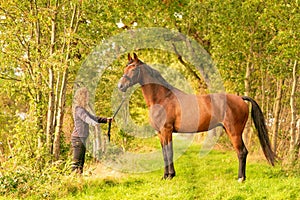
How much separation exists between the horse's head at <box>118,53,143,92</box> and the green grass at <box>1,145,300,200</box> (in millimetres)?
2231

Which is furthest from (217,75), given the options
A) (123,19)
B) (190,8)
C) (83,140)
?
(83,140)

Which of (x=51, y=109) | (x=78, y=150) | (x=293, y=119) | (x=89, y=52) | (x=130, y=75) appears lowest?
(x=78, y=150)

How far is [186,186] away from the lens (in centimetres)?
816

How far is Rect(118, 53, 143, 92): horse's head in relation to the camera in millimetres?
8742

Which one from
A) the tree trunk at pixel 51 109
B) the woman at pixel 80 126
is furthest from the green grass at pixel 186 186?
the tree trunk at pixel 51 109

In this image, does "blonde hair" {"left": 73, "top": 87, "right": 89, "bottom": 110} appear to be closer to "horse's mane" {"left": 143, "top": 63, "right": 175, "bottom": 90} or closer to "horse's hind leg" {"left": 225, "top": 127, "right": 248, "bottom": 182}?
"horse's mane" {"left": 143, "top": 63, "right": 175, "bottom": 90}

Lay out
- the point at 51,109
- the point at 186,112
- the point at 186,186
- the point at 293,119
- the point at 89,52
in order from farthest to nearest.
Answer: the point at 89,52, the point at 293,119, the point at 51,109, the point at 186,112, the point at 186,186

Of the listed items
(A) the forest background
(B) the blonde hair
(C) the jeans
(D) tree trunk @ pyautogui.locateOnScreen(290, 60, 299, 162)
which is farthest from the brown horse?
(C) the jeans

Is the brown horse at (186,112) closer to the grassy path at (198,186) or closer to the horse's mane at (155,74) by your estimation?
the horse's mane at (155,74)

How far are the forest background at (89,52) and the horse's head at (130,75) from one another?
1.43m

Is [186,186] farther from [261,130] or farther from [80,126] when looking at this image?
[80,126]

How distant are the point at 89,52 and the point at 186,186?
17.3ft

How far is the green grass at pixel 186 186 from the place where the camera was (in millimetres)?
7430

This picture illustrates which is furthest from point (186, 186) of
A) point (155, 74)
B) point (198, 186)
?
point (155, 74)
